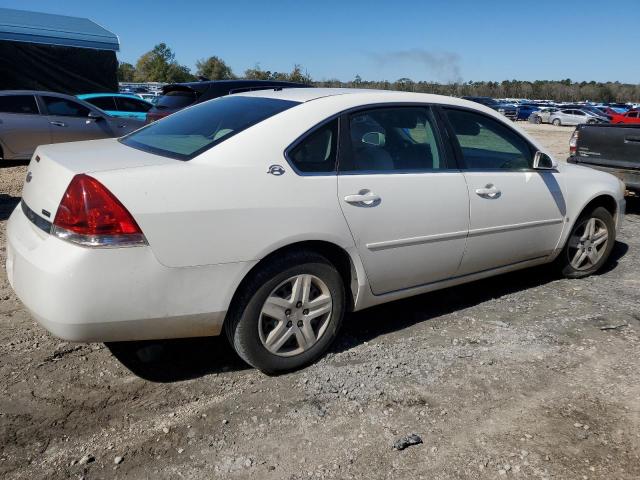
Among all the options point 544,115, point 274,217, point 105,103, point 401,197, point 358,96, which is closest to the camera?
point 274,217

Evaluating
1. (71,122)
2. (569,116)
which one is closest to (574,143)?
(71,122)

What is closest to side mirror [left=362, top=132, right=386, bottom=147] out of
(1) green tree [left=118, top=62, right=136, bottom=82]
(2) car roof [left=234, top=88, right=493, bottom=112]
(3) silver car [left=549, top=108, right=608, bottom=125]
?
(2) car roof [left=234, top=88, right=493, bottom=112]

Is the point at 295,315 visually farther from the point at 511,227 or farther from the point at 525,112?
the point at 525,112

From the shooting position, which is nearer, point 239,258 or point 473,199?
point 239,258

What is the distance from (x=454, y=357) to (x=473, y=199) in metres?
1.08

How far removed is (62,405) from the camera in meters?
2.90

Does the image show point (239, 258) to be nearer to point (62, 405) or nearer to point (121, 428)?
point (121, 428)

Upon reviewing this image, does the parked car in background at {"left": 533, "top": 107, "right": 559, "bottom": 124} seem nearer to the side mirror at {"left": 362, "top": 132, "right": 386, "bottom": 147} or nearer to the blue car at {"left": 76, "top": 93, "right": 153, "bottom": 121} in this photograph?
the blue car at {"left": 76, "top": 93, "right": 153, "bottom": 121}

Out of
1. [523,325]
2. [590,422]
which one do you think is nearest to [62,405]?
[590,422]

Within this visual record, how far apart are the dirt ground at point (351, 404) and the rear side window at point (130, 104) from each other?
436 inches

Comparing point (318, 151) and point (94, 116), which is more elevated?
point (318, 151)

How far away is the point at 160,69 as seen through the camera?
79250mm

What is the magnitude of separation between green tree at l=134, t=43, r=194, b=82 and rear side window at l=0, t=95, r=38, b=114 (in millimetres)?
67012

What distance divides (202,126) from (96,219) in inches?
44.6
